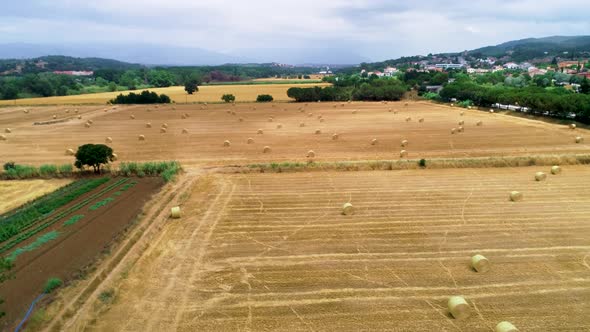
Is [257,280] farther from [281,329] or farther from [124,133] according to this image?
[124,133]

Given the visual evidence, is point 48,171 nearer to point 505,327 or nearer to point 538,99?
point 505,327

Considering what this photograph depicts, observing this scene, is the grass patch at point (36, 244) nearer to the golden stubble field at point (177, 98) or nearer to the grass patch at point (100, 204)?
the grass patch at point (100, 204)

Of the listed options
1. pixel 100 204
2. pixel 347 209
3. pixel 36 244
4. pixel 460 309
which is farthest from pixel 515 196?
pixel 36 244

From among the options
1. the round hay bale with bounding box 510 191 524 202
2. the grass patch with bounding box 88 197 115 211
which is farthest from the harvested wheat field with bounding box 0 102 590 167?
the round hay bale with bounding box 510 191 524 202

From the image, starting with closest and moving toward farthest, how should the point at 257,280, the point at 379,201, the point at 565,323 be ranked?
the point at 565,323 → the point at 257,280 → the point at 379,201

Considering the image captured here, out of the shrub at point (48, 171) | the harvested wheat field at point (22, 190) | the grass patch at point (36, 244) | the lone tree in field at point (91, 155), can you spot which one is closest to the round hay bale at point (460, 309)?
the grass patch at point (36, 244)

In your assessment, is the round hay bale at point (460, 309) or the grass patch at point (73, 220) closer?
the round hay bale at point (460, 309)

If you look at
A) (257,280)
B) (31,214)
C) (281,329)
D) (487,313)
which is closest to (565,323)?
(487,313)
